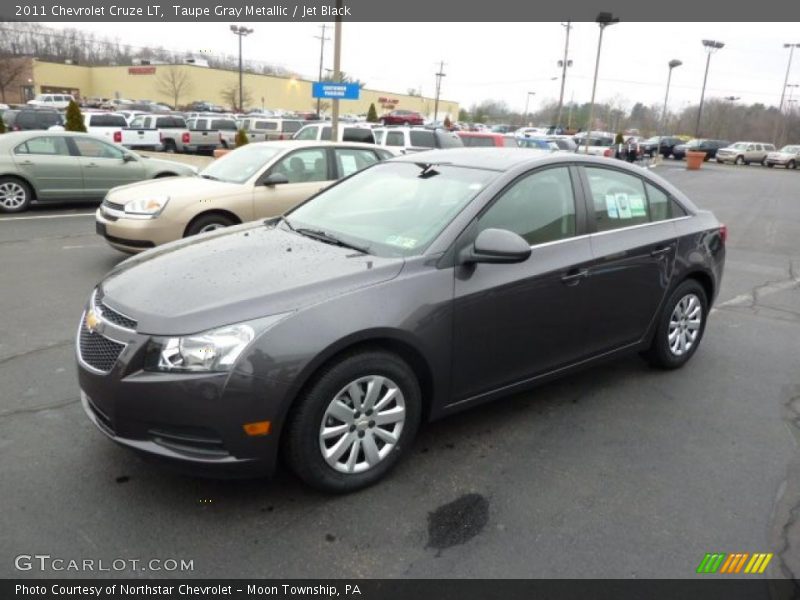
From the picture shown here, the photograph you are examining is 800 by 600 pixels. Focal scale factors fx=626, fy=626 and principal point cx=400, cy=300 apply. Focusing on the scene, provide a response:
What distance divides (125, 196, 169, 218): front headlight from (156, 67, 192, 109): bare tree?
3157 inches

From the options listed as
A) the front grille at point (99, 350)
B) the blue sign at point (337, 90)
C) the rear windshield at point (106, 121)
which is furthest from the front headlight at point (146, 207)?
the rear windshield at point (106, 121)

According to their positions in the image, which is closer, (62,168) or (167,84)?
(62,168)

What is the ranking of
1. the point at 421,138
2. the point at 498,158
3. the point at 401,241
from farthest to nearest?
the point at 421,138 → the point at 498,158 → the point at 401,241

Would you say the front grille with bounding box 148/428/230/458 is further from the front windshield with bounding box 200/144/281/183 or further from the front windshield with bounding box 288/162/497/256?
the front windshield with bounding box 200/144/281/183

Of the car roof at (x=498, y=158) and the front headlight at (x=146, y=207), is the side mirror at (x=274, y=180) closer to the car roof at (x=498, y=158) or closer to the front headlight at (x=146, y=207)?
the front headlight at (x=146, y=207)

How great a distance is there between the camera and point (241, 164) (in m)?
8.25

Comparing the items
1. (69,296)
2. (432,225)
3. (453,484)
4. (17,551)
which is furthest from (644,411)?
(69,296)

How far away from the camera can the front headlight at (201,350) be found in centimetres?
266

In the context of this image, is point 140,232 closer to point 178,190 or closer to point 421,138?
point 178,190

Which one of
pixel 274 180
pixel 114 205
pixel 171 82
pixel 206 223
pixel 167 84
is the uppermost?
pixel 171 82

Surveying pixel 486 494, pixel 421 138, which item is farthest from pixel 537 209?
pixel 421 138

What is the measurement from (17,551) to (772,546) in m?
3.30

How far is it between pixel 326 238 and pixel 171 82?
280 feet

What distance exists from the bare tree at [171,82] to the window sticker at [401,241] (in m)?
84.6
